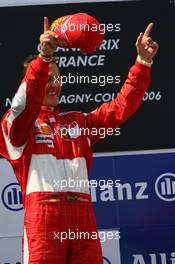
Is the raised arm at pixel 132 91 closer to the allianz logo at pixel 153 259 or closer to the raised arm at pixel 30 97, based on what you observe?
the raised arm at pixel 30 97

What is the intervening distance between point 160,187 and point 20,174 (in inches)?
47.1

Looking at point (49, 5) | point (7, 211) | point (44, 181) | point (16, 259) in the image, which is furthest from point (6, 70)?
point (44, 181)

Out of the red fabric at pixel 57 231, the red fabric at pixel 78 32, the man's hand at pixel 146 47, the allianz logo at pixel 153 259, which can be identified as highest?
the red fabric at pixel 78 32

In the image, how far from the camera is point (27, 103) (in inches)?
98.2

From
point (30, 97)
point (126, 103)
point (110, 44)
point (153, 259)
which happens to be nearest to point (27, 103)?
point (30, 97)

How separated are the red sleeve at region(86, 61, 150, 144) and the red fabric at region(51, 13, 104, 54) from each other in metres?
0.21

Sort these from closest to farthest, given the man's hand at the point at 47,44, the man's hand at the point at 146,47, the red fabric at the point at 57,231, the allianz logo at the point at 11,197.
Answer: the man's hand at the point at 47,44 < the red fabric at the point at 57,231 < the man's hand at the point at 146,47 < the allianz logo at the point at 11,197

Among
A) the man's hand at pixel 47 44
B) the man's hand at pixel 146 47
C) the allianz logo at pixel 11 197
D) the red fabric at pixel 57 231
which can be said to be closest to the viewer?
the man's hand at pixel 47 44

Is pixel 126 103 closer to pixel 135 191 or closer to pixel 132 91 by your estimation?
pixel 132 91

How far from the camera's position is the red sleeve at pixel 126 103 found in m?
2.71

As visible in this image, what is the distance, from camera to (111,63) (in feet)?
12.1

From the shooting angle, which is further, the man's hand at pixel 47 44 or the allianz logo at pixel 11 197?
the allianz logo at pixel 11 197

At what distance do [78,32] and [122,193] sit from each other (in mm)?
1296

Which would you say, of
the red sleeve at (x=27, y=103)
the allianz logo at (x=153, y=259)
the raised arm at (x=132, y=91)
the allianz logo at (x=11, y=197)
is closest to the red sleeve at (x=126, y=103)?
the raised arm at (x=132, y=91)
